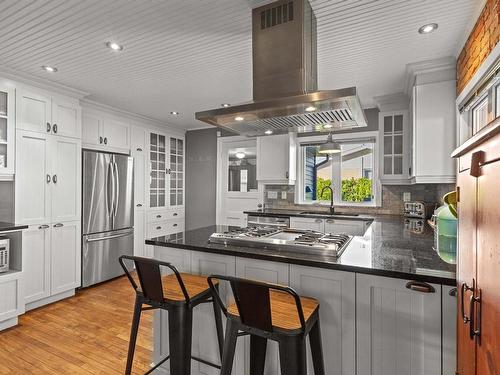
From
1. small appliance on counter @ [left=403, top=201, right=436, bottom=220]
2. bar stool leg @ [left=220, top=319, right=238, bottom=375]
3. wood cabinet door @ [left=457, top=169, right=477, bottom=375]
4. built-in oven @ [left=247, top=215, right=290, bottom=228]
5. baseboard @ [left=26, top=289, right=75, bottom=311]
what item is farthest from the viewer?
built-in oven @ [left=247, top=215, right=290, bottom=228]

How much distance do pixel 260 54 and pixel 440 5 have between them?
119 centimetres

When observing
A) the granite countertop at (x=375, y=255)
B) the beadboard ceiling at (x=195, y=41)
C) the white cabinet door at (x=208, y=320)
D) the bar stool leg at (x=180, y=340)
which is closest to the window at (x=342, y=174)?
the beadboard ceiling at (x=195, y=41)

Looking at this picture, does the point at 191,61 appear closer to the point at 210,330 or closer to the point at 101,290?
the point at 210,330

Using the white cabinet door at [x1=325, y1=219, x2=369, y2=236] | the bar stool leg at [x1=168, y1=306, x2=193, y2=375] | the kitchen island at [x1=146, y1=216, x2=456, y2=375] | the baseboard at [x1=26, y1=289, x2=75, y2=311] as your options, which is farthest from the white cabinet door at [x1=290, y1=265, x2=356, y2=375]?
the baseboard at [x1=26, y1=289, x2=75, y2=311]

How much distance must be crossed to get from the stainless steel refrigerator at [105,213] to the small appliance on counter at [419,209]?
12.7 feet

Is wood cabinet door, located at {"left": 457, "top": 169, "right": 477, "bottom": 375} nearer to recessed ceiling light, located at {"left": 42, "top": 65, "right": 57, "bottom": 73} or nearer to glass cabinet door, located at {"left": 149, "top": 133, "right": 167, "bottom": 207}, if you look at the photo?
recessed ceiling light, located at {"left": 42, "top": 65, "right": 57, "bottom": 73}

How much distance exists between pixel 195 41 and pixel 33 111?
206 cm

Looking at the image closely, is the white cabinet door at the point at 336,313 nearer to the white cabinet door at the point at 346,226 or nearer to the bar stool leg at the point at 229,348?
the bar stool leg at the point at 229,348

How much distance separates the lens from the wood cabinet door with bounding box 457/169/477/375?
810mm

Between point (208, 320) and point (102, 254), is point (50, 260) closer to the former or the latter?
point (102, 254)

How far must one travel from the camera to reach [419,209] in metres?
3.54

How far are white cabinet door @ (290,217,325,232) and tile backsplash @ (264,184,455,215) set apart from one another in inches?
26.4

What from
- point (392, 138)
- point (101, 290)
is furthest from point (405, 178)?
point (101, 290)

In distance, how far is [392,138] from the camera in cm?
365
